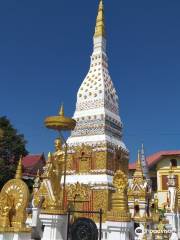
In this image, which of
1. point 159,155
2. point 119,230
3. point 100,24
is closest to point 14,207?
point 119,230

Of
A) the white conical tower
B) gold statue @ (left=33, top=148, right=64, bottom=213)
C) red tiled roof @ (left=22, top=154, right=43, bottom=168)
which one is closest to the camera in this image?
gold statue @ (left=33, top=148, right=64, bottom=213)

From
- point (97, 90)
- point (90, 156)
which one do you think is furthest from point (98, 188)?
point (97, 90)

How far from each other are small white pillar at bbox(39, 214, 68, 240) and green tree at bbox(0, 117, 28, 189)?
19.8m

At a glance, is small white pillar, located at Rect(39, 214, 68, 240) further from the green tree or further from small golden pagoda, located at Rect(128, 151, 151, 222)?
the green tree

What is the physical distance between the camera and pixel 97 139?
84.3ft

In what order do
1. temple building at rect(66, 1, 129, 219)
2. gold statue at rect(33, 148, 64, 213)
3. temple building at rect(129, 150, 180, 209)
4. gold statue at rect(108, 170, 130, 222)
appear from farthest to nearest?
temple building at rect(129, 150, 180, 209) < temple building at rect(66, 1, 129, 219) < gold statue at rect(33, 148, 64, 213) < gold statue at rect(108, 170, 130, 222)

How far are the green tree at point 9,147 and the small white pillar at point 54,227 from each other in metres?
19.8

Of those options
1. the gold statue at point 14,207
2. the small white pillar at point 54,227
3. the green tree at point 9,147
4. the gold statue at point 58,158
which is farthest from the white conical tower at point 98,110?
the gold statue at point 14,207

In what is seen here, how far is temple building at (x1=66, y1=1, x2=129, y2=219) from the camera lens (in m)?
24.0

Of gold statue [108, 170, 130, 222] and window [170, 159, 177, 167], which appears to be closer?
gold statue [108, 170, 130, 222]

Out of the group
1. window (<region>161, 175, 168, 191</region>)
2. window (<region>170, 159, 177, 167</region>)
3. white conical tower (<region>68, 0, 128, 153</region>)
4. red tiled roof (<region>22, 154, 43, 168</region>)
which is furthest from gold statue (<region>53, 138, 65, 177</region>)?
window (<region>170, 159, 177, 167</region>)

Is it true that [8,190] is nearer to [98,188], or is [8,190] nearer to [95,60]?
[98,188]

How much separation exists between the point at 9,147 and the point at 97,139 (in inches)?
Result: 460

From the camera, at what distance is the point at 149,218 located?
22312 mm
